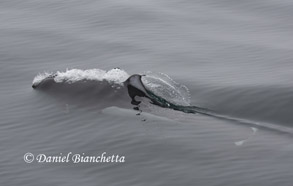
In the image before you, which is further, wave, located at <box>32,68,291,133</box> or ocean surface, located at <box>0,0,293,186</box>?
wave, located at <box>32,68,291,133</box>

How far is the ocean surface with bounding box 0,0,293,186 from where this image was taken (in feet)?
67.7

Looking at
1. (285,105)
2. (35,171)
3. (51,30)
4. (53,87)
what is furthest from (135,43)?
(35,171)

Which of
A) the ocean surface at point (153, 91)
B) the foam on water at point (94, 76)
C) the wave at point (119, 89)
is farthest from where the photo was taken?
the foam on water at point (94, 76)

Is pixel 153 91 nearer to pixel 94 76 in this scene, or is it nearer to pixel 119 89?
pixel 119 89

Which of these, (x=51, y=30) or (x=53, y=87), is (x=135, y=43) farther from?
(x=53, y=87)

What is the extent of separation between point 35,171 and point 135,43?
526 inches

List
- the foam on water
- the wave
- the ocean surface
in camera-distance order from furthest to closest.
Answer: the foam on water < the wave < the ocean surface

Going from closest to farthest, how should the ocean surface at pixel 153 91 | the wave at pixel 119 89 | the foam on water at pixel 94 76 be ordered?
the ocean surface at pixel 153 91 < the wave at pixel 119 89 < the foam on water at pixel 94 76

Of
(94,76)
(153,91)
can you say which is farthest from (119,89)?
(94,76)

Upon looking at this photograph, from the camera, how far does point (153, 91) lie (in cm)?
2495

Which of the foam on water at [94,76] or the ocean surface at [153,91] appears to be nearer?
the ocean surface at [153,91]

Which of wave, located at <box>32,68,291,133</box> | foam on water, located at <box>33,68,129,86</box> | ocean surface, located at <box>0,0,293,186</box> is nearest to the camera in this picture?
ocean surface, located at <box>0,0,293,186</box>

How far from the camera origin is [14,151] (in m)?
22.3

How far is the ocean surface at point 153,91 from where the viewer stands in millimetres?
20641
